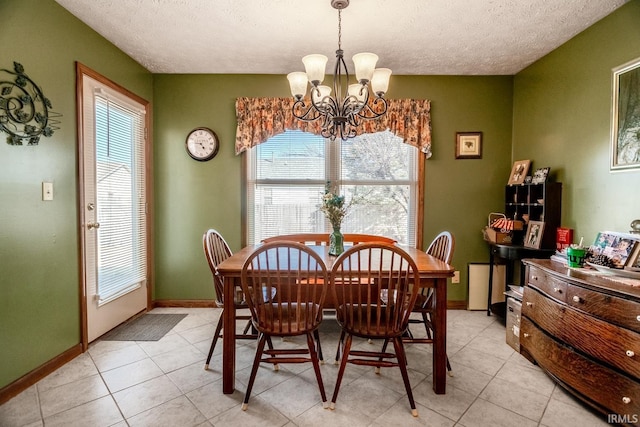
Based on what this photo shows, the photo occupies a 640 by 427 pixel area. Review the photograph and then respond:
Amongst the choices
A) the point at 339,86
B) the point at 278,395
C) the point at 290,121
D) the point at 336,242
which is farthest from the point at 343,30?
the point at 278,395

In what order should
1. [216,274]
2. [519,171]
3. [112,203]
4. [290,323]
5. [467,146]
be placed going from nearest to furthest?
[290,323], [216,274], [112,203], [519,171], [467,146]

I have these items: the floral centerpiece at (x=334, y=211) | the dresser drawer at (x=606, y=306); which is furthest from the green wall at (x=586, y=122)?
the floral centerpiece at (x=334, y=211)

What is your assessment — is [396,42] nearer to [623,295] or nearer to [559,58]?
[559,58]

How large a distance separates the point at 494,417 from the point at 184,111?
3695mm

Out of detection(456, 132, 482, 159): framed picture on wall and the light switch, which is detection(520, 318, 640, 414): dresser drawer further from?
the light switch

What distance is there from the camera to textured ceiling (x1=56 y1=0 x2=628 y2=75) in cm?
212

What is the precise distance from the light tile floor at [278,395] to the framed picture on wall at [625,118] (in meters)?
1.58

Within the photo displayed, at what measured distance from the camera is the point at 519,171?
9.92 ft

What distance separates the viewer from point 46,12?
2.04m

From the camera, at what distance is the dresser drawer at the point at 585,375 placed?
4.92 feet

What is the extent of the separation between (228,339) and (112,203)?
5.82 feet

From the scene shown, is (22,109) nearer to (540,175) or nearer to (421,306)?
(421,306)

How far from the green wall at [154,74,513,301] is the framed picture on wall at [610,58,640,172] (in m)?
1.18

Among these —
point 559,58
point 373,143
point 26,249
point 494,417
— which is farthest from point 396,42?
point 26,249
